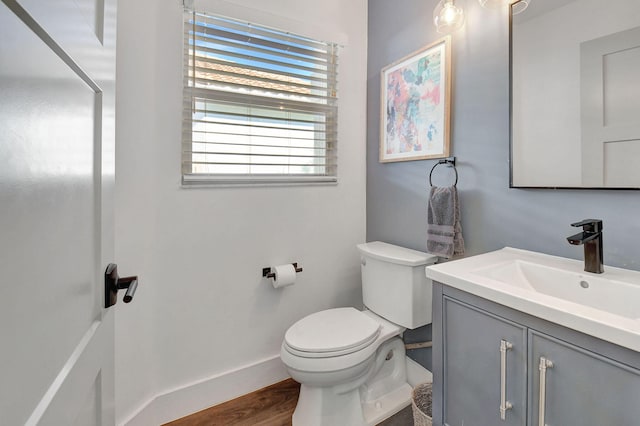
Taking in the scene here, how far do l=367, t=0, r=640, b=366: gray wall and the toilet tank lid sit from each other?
81 millimetres

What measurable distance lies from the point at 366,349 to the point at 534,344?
2.51ft

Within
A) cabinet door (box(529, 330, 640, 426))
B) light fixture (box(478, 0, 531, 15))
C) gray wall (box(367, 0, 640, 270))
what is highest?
light fixture (box(478, 0, 531, 15))

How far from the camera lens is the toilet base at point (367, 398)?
55.1 inches

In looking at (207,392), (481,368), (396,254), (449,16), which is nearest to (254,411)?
(207,392)

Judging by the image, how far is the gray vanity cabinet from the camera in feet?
2.10

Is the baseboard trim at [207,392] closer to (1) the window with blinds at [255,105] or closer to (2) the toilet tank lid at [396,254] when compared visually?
(2) the toilet tank lid at [396,254]

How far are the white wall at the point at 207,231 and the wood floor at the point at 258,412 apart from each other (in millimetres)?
64

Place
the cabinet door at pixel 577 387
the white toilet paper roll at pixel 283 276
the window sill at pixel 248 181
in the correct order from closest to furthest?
the cabinet door at pixel 577 387 → the window sill at pixel 248 181 → the white toilet paper roll at pixel 283 276

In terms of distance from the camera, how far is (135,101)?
4.43ft

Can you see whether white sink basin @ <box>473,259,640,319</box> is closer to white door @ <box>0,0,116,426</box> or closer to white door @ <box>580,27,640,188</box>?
white door @ <box>580,27,640,188</box>

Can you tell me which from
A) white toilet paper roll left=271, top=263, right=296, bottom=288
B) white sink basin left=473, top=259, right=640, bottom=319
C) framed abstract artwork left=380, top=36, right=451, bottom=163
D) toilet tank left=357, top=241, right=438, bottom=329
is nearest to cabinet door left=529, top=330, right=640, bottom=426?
white sink basin left=473, top=259, right=640, bottom=319

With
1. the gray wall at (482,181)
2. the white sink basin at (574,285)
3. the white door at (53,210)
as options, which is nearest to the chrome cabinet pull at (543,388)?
the white sink basin at (574,285)

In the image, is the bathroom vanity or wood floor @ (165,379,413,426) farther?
wood floor @ (165,379,413,426)

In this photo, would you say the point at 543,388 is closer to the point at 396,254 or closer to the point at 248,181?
the point at 396,254
